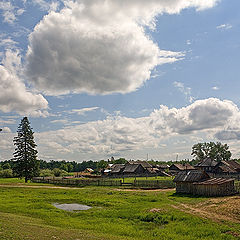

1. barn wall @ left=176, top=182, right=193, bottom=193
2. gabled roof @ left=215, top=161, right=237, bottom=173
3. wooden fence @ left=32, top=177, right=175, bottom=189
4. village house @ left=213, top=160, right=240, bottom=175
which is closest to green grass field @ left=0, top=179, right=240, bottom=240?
barn wall @ left=176, top=182, right=193, bottom=193

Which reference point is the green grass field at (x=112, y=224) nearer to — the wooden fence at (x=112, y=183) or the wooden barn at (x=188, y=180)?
the wooden barn at (x=188, y=180)

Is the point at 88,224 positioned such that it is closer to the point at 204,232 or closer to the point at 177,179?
the point at 204,232

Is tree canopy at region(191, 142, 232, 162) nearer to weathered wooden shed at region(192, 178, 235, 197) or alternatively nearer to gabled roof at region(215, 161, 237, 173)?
gabled roof at region(215, 161, 237, 173)

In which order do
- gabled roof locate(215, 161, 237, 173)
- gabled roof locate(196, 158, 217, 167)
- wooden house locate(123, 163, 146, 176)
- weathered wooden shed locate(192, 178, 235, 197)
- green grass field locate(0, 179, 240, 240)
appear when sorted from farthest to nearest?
1. wooden house locate(123, 163, 146, 176)
2. gabled roof locate(196, 158, 217, 167)
3. gabled roof locate(215, 161, 237, 173)
4. weathered wooden shed locate(192, 178, 235, 197)
5. green grass field locate(0, 179, 240, 240)

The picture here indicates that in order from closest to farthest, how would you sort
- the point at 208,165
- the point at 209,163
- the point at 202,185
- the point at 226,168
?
the point at 202,185 < the point at 226,168 < the point at 208,165 < the point at 209,163

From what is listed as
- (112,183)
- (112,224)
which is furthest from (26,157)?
(112,224)

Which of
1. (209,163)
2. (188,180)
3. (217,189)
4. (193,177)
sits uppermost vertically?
(209,163)

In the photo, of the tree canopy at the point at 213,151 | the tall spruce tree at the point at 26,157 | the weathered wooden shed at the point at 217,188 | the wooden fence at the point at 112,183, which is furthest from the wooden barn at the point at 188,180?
the tree canopy at the point at 213,151

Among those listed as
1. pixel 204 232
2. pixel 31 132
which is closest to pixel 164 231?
pixel 204 232

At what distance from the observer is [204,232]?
18.2m

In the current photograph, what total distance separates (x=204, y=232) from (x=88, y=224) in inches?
356

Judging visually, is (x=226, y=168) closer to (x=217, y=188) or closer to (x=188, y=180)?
(x=188, y=180)

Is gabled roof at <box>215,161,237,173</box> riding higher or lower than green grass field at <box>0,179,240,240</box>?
higher

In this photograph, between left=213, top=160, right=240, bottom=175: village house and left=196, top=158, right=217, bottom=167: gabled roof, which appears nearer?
left=213, top=160, right=240, bottom=175: village house
